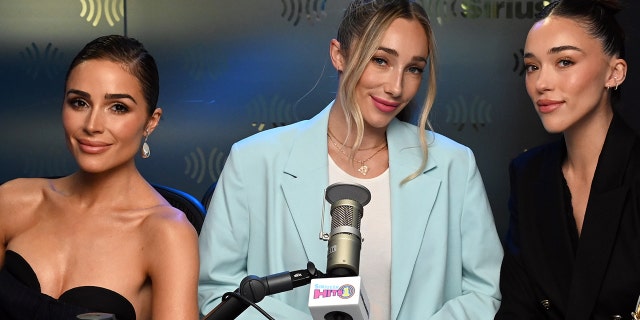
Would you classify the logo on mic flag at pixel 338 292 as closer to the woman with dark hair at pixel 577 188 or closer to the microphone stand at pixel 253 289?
the microphone stand at pixel 253 289

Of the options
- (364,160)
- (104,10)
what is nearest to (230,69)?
(104,10)

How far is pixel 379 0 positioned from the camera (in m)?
3.30

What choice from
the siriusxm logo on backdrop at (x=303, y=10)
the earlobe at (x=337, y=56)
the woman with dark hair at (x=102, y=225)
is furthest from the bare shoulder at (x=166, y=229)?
the siriusxm logo on backdrop at (x=303, y=10)

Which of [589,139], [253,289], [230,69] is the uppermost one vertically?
[230,69]

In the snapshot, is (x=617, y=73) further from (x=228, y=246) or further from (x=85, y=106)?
(x=85, y=106)

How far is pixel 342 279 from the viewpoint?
1.84 meters

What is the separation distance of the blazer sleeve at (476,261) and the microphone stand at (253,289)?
116 centimetres

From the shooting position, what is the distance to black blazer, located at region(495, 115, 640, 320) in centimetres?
292

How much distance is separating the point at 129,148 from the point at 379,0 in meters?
0.92

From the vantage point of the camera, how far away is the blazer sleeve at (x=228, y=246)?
3057 mm

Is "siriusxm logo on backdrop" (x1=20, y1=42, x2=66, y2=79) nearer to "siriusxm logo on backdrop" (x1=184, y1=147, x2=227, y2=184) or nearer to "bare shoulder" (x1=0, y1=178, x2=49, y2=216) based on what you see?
"siriusxm logo on backdrop" (x1=184, y1=147, x2=227, y2=184)

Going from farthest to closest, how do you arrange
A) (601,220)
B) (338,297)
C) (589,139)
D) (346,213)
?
1. (589,139)
2. (601,220)
3. (346,213)
4. (338,297)

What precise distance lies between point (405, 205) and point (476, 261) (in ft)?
0.88

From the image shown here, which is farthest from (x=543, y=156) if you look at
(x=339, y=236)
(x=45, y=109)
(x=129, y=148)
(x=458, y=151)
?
(x=45, y=109)
